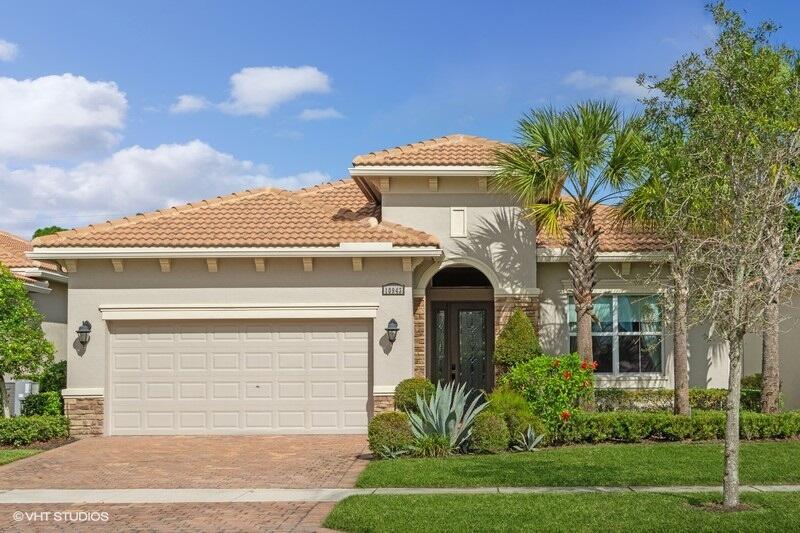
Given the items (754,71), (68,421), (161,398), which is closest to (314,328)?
(161,398)

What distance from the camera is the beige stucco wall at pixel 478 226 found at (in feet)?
65.4

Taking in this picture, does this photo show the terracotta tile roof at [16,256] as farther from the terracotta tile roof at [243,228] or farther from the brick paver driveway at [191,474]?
the brick paver driveway at [191,474]

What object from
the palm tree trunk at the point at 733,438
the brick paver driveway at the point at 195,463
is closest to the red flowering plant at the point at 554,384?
the brick paver driveway at the point at 195,463

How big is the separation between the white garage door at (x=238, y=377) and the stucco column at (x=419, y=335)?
5.79 ft

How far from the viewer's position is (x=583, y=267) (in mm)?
18016

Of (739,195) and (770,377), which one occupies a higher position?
(739,195)

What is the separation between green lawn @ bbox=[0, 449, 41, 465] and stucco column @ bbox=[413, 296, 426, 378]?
25.2ft

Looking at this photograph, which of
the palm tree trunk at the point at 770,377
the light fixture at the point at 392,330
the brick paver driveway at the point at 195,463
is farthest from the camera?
the light fixture at the point at 392,330

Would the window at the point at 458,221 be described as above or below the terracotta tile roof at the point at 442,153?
below

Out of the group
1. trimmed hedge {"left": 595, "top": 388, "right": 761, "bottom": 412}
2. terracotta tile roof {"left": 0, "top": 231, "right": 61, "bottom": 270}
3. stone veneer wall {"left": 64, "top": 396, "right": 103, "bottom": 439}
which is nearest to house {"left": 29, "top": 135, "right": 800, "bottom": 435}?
stone veneer wall {"left": 64, "top": 396, "right": 103, "bottom": 439}

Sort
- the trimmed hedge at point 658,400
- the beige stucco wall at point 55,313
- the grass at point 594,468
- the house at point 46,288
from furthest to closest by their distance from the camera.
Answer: the beige stucco wall at point 55,313, the house at point 46,288, the trimmed hedge at point 658,400, the grass at point 594,468

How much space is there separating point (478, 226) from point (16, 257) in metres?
12.0

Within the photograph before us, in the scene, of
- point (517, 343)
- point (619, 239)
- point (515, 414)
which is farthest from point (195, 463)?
point (619, 239)

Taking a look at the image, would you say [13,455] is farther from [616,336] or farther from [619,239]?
[619,239]
